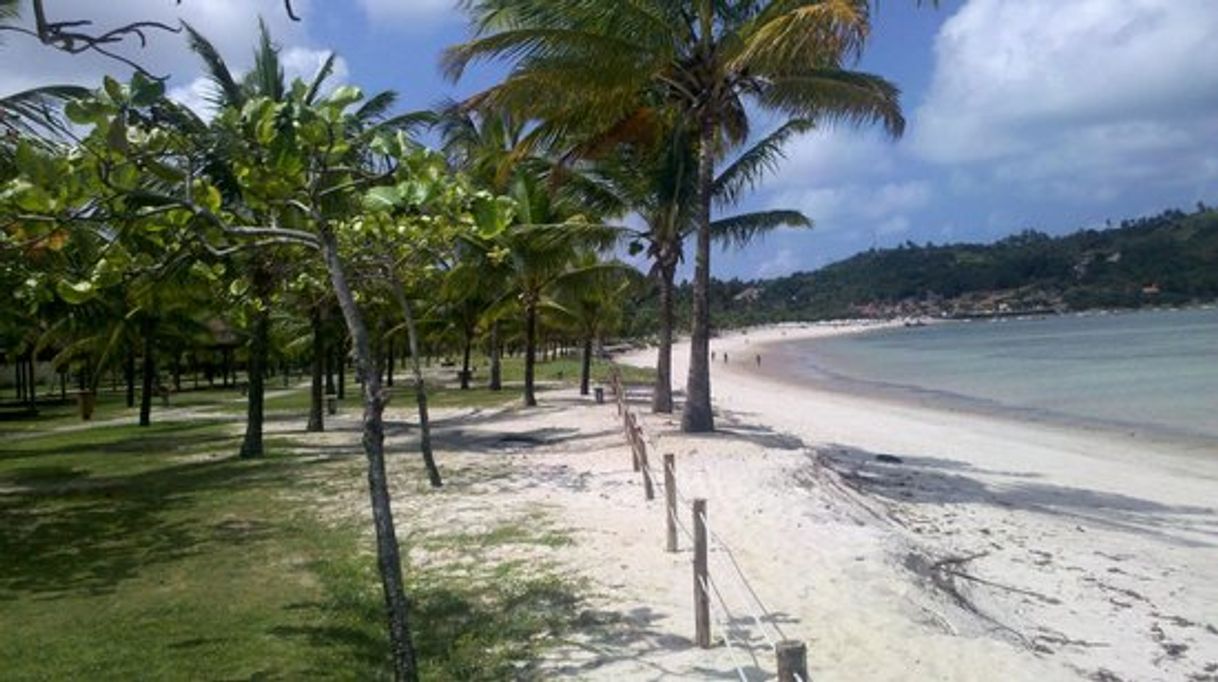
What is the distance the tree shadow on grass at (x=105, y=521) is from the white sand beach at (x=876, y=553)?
→ 2044 mm

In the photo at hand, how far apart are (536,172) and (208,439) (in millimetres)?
7711

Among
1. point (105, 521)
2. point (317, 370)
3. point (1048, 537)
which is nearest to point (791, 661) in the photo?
point (1048, 537)

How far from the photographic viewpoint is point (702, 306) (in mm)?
13758

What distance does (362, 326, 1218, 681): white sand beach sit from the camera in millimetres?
5812

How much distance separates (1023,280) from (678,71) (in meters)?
147

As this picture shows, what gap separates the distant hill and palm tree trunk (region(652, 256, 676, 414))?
66239mm

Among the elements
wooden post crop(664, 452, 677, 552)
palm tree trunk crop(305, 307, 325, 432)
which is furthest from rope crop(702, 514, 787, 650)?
palm tree trunk crop(305, 307, 325, 432)

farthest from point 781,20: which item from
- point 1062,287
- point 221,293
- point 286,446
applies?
point 1062,287

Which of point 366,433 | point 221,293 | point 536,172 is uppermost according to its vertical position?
point 536,172

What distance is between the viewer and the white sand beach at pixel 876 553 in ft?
19.1

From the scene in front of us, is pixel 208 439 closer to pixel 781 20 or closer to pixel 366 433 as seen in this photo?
pixel 781 20

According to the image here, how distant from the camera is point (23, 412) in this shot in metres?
30.3

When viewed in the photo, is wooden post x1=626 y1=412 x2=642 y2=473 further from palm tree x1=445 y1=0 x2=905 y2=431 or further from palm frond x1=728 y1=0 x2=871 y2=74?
palm frond x1=728 y1=0 x2=871 y2=74

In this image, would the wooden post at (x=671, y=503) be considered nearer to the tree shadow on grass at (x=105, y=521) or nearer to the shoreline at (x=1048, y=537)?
the shoreline at (x=1048, y=537)
